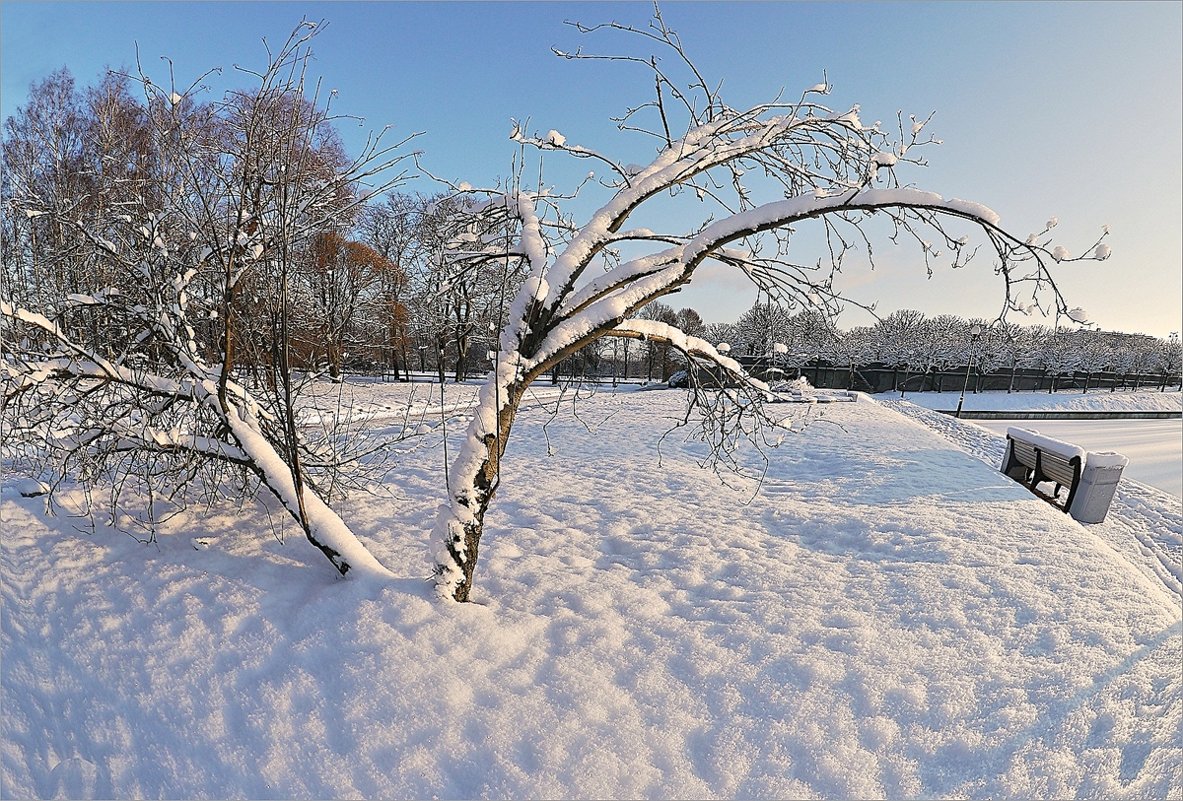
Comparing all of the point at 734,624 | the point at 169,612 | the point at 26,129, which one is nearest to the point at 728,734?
the point at 734,624

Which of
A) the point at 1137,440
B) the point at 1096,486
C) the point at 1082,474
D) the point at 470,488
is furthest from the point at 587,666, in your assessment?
the point at 1137,440

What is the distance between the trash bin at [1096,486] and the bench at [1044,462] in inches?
2.7

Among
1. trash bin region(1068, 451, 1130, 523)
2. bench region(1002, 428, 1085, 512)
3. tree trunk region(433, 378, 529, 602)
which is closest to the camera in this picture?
tree trunk region(433, 378, 529, 602)

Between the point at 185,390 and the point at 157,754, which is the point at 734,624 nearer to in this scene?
the point at 157,754

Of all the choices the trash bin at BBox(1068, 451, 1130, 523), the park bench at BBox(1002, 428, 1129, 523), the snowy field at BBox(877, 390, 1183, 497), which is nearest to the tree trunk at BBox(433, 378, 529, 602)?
the park bench at BBox(1002, 428, 1129, 523)

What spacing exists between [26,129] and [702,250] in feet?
63.5

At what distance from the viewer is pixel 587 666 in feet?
9.78

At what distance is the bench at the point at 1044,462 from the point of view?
7.76 metres

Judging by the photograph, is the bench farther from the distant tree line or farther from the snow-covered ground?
the snow-covered ground

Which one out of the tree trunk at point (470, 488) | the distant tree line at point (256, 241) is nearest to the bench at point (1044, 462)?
the distant tree line at point (256, 241)

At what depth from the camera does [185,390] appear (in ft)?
13.9

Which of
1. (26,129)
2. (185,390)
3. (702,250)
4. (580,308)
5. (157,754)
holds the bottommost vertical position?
(157,754)

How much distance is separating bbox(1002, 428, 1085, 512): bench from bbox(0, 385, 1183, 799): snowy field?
3.25 meters

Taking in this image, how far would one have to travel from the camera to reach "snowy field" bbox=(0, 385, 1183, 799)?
2.46 m
